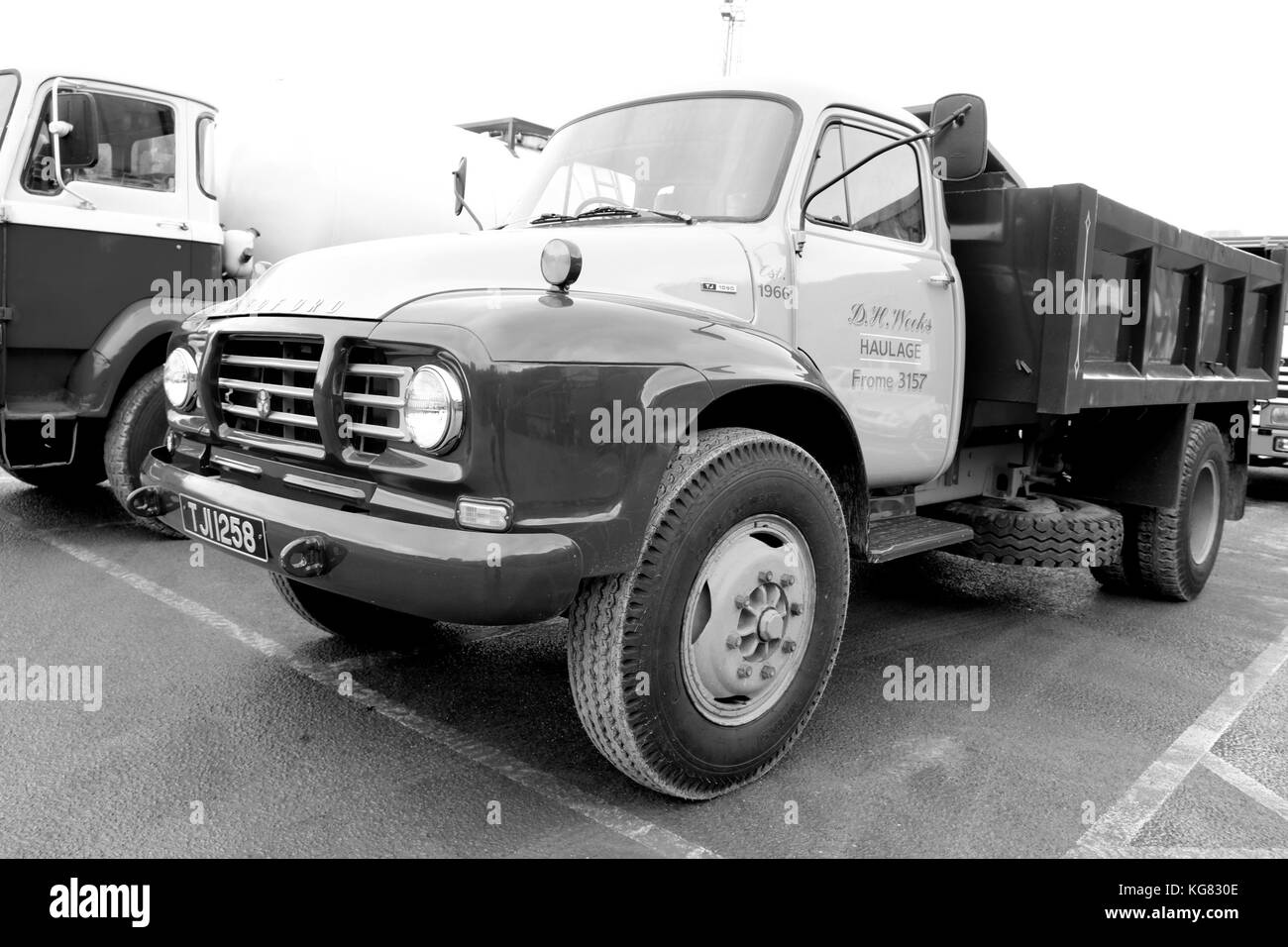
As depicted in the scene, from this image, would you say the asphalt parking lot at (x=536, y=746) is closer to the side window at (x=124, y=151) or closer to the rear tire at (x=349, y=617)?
the rear tire at (x=349, y=617)

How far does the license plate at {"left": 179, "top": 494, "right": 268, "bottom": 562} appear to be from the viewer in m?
2.80

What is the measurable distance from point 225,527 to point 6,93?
4.28 metres

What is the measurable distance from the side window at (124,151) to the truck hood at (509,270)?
10.4 ft

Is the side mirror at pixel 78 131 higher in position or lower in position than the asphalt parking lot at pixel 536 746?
higher

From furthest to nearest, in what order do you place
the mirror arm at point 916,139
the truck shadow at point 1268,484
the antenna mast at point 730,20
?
the antenna mast at point 730,20 → the truck shadow at point 1268,484 → the mirror arm at point 916,139

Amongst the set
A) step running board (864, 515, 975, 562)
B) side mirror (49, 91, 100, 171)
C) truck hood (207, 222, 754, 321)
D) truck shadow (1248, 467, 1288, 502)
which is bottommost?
truck shadow (1248, 467, 1288, 502)

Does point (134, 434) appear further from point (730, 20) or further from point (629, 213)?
point (730, 20)

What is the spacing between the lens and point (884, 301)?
12.8 ft

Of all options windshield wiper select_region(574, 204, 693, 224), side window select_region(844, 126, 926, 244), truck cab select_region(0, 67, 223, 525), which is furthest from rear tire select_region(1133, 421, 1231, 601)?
truck cab select_region(0, 67, 223, 525)

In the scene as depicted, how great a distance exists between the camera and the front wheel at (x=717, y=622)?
2732 mm

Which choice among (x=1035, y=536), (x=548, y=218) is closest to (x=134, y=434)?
(x=548, y=218)

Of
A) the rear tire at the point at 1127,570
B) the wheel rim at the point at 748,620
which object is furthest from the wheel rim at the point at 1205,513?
the wheel rim at the point at 748,620

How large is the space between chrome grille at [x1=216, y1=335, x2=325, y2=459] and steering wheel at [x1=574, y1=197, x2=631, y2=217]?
1367 mm

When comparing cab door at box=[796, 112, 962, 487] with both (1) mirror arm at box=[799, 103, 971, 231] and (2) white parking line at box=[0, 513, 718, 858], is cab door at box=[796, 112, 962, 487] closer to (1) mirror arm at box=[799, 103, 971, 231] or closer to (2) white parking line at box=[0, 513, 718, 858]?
(1) mirror arm at box=[799, 103, 971, 231]
